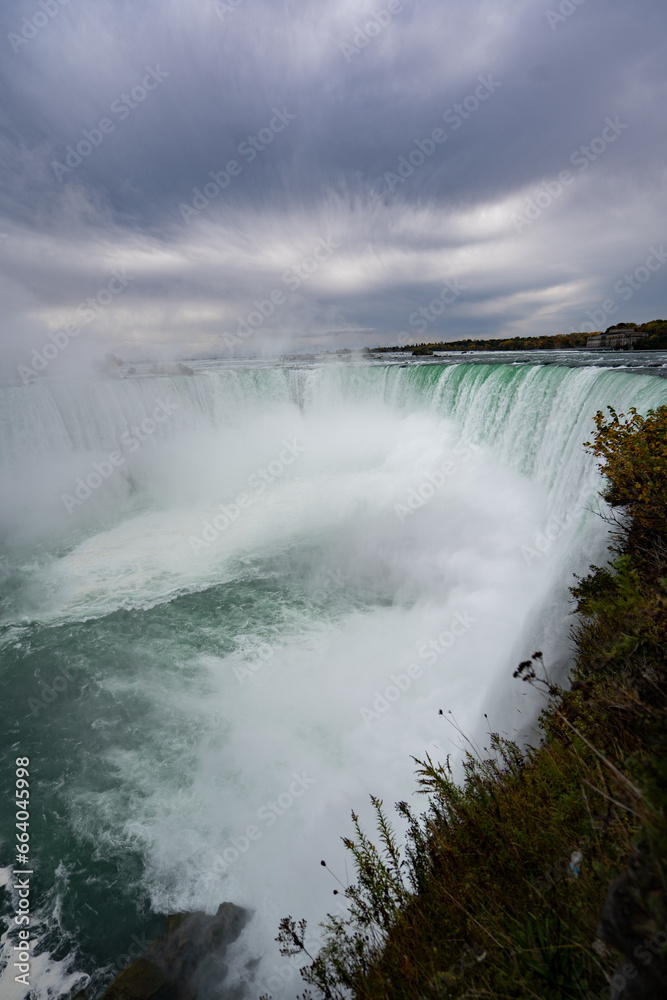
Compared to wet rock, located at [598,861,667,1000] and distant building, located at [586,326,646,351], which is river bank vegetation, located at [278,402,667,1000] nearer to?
wet rock, located at [598,861,667,1000]

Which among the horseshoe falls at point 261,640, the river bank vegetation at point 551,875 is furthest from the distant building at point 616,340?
the river bank vegetation at point 551,875

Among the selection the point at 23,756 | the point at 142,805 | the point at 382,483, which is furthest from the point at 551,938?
the point at 382,483

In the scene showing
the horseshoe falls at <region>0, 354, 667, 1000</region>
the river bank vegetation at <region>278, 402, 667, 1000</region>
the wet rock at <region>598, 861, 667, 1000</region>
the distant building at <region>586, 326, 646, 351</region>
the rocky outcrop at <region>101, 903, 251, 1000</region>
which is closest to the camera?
the wet rock at <region>598, 861, 667, 1000</region>

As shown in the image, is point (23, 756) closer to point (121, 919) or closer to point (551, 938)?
point (121, 919)

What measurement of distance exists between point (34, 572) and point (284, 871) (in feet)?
45.2

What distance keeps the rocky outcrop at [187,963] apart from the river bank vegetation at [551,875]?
1419mm

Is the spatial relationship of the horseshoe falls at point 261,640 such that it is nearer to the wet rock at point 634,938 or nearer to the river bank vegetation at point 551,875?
the river bank vegetation at point 551,875

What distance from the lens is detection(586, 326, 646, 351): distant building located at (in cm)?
2345

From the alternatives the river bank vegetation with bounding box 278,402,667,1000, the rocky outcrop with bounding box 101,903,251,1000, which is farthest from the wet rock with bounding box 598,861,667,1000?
the rocky outcrop with bounding box 101,903,251,1000

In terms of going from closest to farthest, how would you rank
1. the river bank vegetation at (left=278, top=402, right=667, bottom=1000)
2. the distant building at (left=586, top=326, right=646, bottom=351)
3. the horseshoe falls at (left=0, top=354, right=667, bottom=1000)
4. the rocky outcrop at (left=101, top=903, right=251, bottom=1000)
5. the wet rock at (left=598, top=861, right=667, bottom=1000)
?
the wet rock at (left=598, top=861, right=667, bottom=1000) < the river bank vegetation at (left=278, top=402, right=667, bottom=1000) < the rocky outcrop at (left=101, top=903, right=251, bottom=1000) < the horseshoe falls at (left=0, top=354, right=667, bottom=1000) < the distant building at (left=586, top=326, right=646, bottom=351)

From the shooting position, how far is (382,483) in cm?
2145

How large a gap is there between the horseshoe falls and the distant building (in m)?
10.4

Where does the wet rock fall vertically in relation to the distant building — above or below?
below

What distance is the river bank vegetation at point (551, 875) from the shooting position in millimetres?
1358
